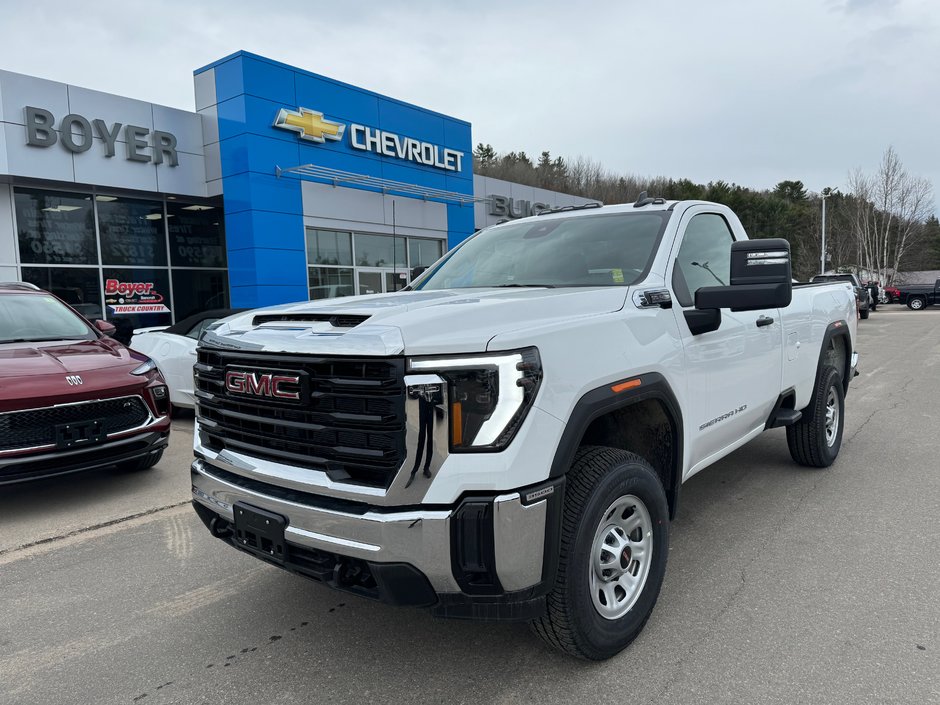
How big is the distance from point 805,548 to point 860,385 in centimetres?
734

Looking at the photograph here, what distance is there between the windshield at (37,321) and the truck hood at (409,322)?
371 centimetres

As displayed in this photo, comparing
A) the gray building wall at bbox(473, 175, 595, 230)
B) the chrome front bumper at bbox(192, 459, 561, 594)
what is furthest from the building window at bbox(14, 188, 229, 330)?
the chrome front bumper at bbox(192, 459, 561, 594)

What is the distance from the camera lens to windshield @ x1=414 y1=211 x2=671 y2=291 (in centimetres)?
345

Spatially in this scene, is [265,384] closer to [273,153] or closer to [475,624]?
[475,624]

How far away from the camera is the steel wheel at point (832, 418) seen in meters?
5.30

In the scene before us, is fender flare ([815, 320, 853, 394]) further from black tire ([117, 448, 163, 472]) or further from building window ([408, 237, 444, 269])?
building window ([408, 237, 444, 269])

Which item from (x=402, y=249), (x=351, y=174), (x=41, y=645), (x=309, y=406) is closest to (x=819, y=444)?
(x=309, y=406)

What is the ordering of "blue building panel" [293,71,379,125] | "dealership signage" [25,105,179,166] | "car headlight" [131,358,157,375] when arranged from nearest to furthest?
"car headlight" [131,358,157,375]
"dealership signage" [25,105,179,166]
"blue building panel" [293,71,379,125]

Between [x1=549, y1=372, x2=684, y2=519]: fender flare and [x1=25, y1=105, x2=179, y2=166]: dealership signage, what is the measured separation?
1310 centimetres

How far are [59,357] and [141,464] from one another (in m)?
1.20

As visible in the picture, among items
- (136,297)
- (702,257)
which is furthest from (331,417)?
(136,297)

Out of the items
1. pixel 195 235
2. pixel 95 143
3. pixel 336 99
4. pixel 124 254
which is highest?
pixel 336 99

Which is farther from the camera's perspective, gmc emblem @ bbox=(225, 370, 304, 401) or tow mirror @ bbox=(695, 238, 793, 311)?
tow mirror @ bbox=(695, 238, 793, 311)

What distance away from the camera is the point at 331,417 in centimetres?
233
